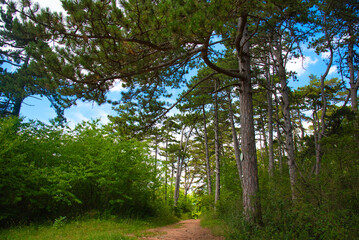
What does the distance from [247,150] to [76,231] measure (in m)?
5.47

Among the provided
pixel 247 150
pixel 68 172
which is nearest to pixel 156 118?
pixel 247 150

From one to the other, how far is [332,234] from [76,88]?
6.21 metres

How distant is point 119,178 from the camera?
8.81 metres

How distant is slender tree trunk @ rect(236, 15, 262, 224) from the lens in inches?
197

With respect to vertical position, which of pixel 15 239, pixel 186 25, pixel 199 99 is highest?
pixel 199 99

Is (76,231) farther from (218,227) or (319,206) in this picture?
(319,206)

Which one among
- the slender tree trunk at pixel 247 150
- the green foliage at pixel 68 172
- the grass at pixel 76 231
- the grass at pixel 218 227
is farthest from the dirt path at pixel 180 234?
the green foliage at pixel 68 172

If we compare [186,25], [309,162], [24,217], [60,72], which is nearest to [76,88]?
[60,72]

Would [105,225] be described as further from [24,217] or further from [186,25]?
[186,25]

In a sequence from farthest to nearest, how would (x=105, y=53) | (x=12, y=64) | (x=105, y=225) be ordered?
(x=12, y=64), (x=105, y=225), (x=105, y=53)

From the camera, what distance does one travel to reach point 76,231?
20.4 ft

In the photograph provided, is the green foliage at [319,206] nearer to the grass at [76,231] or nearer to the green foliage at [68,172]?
the grass at [76,231]

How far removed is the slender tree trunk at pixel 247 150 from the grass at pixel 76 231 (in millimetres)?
3170

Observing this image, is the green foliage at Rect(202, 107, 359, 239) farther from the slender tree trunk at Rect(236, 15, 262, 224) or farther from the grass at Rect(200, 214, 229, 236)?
the grass at Rect(200, 214, 229, 236)
